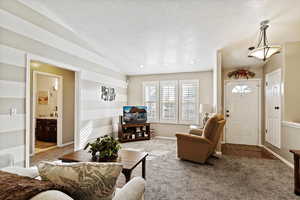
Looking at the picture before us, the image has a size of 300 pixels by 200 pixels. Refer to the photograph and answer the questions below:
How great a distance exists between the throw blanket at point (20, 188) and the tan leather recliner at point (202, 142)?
9.00ft

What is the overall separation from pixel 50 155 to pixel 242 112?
5.60 m

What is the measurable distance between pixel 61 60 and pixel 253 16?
147 inches

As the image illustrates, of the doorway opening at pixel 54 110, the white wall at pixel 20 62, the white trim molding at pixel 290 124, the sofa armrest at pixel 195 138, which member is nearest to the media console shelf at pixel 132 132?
the white wall at pixel 20 62

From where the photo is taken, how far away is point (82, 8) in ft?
8.66

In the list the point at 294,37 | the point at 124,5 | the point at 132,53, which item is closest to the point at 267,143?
the point at 294,37

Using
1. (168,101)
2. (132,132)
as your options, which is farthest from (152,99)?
(132,132)

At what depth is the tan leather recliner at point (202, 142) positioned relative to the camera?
2.98 m

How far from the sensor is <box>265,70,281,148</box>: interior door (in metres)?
Answer: 3.64

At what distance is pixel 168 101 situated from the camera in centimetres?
567

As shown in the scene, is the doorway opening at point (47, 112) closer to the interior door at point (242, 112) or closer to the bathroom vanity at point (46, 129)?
the bathroom vanity at point (46, 129)

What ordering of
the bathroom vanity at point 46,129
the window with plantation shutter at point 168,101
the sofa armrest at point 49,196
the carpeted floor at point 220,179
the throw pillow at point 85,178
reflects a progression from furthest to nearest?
the window with plantation shutter at point 168,101, the bathroom vanity at point 46,129, the carpeted floor at point 220,179, the throw pillow at point 85,178, the sofa armrest at point 49,196

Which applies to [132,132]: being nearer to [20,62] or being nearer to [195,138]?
[195,138]

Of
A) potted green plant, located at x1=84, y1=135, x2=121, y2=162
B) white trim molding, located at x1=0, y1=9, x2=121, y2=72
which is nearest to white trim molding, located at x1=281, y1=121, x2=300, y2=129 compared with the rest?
potted green plant, located at x1=84, y1=135, x2=121, y2=162

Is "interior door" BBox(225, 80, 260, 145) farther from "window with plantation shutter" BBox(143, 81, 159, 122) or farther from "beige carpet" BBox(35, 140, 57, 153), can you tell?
"beige carpet" BBox(35, 140, 57, 153)
